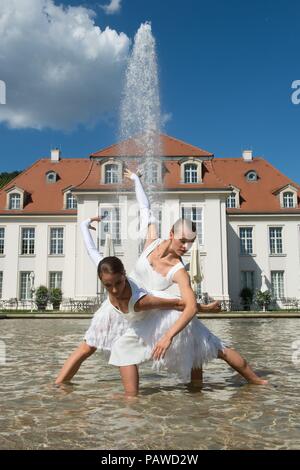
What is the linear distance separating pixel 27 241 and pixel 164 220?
10358 millimetres

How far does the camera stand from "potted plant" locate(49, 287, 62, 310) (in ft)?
106

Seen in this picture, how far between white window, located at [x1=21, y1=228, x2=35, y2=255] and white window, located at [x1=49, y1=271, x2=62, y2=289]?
2.17 metres

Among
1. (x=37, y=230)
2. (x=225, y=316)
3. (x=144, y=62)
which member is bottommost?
(x=225, y=316)

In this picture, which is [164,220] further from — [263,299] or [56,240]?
[56,240]

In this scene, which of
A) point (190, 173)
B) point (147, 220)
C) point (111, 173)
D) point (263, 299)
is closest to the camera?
point (147, 220)

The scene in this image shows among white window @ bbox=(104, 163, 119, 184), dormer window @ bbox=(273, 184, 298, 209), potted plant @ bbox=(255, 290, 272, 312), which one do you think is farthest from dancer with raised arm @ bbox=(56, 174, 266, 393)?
dormer window @ bbox=(273, 184, 298, 209)

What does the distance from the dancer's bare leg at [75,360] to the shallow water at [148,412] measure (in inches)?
5.5

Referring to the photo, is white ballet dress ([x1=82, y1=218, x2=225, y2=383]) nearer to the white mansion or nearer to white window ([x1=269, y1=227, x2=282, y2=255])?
the white mansion

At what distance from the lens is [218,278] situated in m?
31.8

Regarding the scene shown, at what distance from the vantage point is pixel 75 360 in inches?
211

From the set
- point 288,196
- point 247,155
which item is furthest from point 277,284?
point 247,155

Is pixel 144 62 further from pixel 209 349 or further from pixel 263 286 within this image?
pixel 209 349
